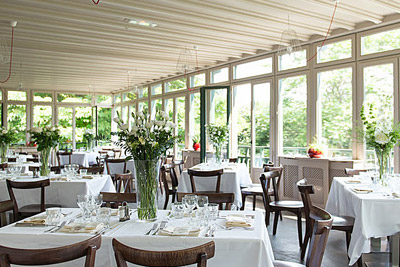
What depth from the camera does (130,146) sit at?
277cm

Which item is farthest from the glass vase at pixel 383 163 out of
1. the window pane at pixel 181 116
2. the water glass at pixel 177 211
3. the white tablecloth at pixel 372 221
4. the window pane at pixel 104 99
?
the window pane at pixel 104 99

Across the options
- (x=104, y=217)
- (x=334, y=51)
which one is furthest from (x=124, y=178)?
(x=334, y=51)

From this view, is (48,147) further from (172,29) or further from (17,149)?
(17,149)

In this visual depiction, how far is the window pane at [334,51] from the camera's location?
6.75 meters

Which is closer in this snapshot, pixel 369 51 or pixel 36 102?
pixel 369 51

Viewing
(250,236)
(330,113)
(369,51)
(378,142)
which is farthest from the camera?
(330,113)

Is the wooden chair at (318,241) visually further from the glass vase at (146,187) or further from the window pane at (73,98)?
the window pane at (73,98)

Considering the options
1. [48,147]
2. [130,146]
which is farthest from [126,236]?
[48,147]

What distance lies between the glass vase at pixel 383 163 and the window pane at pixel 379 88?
6.79 feet

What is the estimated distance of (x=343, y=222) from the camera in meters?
3.90

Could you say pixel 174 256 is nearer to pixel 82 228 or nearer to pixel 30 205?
pixel 82 228

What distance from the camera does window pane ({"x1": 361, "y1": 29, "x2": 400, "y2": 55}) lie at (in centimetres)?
600

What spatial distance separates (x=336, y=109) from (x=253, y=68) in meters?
2.52

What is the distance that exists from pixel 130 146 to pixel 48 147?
3.04 m
